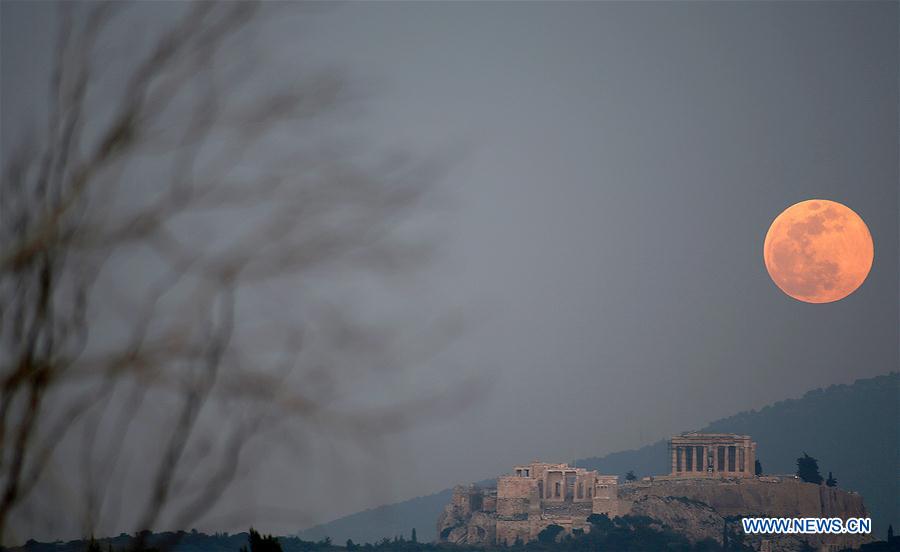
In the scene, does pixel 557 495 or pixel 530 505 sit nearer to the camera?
pixel 530 505

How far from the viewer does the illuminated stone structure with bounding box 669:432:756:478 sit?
10281 centimetres

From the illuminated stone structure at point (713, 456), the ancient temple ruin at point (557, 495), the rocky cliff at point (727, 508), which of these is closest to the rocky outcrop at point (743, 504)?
the rocky cliff at point (727, 508)

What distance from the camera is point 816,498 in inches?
3866

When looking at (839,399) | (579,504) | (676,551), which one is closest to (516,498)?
(579,504)

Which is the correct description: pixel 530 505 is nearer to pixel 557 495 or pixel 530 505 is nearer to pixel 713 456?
pixel 557 495

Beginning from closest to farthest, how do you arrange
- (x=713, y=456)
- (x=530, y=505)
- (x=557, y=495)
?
(x=530, y=505), (x=557, y=495), (x=713, y=456)

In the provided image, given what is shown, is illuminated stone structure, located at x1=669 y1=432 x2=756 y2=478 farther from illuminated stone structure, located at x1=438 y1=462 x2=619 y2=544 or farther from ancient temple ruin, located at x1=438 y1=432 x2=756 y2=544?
illuminated stone structure, located at x1=438 y1=462 x2=619 y2=544

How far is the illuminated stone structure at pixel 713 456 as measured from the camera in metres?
103

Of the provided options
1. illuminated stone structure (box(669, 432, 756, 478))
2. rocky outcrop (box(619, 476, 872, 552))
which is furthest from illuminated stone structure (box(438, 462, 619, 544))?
illuminated stone structure (box(669, 432, 756, 478))

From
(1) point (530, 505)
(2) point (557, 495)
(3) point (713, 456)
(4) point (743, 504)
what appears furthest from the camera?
(3) point (713, 456)

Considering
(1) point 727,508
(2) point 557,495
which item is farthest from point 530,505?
(1) point 727,508

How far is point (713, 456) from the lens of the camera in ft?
341

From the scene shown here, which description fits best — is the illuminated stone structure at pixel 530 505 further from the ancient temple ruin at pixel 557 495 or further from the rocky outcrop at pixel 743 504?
the rocky outcrop at pixel 743 504

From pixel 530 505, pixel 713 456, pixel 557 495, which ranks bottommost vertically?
pixel 530 505
